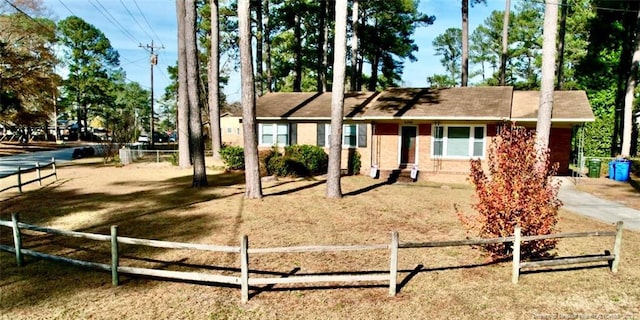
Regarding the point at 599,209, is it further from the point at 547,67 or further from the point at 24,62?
the point at 24,62

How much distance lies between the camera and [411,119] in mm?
19844

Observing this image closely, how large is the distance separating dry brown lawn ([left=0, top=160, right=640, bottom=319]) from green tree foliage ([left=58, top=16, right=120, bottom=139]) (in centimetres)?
4739

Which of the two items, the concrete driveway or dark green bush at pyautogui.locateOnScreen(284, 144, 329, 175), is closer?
the concrete driveway

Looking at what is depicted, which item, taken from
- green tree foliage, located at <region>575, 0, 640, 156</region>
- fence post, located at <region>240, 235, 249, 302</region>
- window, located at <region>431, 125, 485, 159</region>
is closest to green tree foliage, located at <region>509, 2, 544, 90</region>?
green tree foliage, located at <region>575, 0, 640, 156</region>

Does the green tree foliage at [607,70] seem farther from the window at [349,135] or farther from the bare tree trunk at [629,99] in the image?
the window at [349,135]

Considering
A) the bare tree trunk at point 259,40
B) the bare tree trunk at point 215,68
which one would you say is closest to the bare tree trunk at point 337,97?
the bare tree trunk at point 215,68

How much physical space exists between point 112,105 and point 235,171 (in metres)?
48.5

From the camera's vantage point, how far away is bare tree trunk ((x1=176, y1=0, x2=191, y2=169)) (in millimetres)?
20094

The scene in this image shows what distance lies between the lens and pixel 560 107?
800 inches

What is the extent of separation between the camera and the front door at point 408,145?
21.0 meters

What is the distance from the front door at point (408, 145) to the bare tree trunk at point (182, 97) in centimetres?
1260

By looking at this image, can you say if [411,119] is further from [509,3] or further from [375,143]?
[509,3]

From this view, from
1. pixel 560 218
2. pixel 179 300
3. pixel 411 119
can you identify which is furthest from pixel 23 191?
pixel 560 218

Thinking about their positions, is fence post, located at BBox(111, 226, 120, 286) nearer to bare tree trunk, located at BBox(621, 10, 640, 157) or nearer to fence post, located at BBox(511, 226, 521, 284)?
fence post, located at BBox(511, 226, 521, 284)
